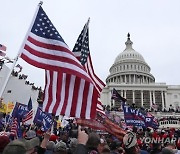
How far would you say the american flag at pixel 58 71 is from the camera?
18.6ft

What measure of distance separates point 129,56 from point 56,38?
295ft

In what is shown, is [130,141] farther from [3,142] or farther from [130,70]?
[130,70]

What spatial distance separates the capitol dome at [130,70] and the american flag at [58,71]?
7803cm

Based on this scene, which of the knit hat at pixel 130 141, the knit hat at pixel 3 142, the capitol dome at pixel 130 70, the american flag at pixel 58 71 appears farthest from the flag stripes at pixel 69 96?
the capitol dome at pixel 130 70

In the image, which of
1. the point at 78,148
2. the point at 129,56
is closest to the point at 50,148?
the point at 78,148

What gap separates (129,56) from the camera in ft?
311

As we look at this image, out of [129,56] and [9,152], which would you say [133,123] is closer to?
[9,152]

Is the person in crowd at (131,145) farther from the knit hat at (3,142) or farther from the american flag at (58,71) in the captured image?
the american flag at (58,71)

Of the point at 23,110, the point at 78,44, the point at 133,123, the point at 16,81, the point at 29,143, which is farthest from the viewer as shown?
the point at 16,81

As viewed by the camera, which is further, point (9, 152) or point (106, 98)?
point (106, 98)

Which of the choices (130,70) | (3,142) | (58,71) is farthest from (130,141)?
(130,70)

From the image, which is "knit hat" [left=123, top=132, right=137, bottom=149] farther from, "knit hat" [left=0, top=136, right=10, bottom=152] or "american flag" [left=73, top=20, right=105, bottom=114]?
"american flag" [left=73, top=20, right=105, bottom=114]

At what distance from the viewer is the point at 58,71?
18.7 ft

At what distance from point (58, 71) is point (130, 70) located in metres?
83.6
